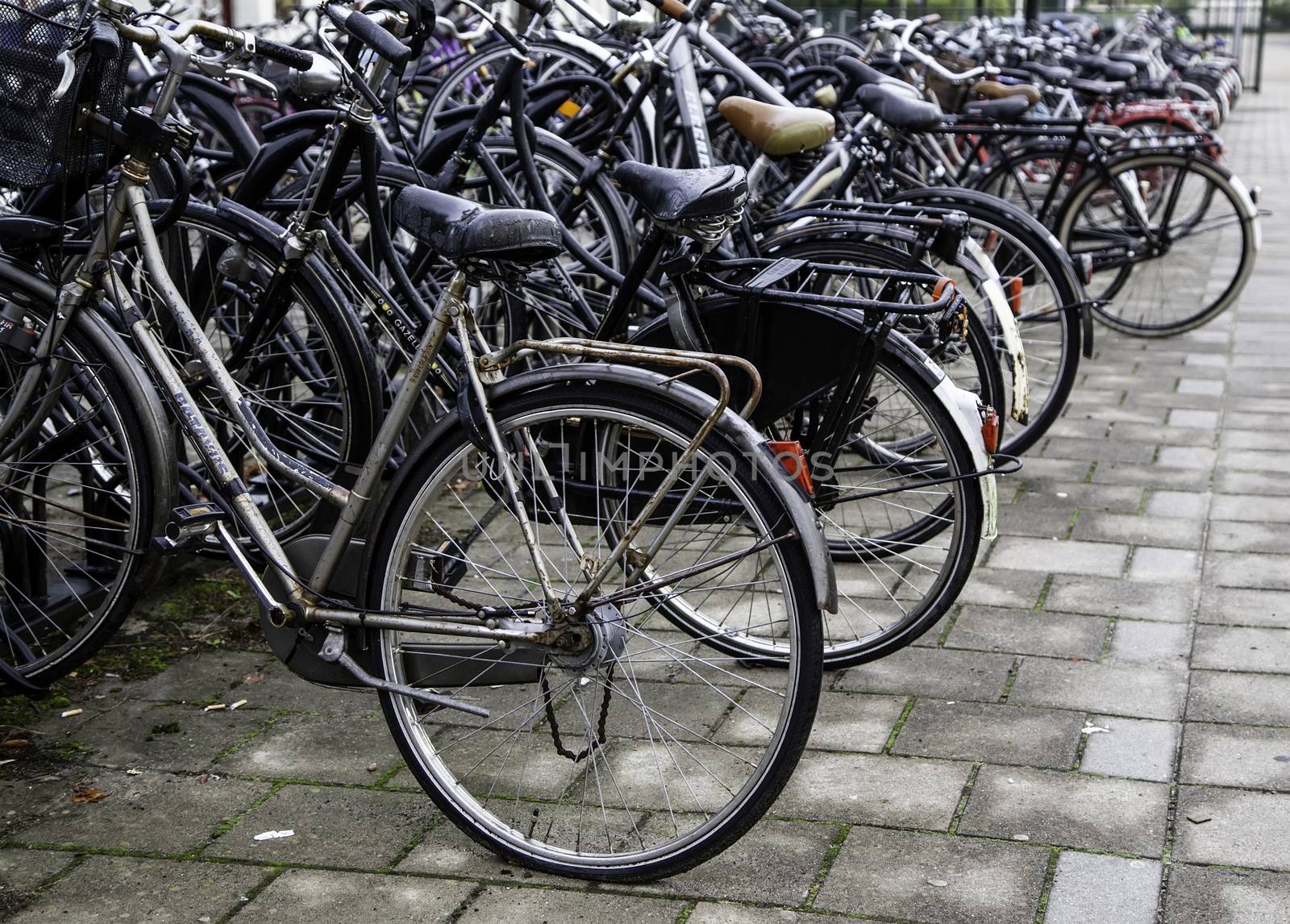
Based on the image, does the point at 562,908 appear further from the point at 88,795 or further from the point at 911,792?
the point at 88,795

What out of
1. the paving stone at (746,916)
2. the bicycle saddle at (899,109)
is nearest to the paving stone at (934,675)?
the paving stone at (746,916)

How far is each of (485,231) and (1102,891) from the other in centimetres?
149

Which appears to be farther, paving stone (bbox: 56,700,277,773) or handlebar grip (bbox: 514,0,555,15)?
handlebar grip (bbox: 514,0,555,15)

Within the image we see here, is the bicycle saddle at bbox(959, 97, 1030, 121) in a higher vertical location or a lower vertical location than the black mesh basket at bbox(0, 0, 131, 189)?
lower

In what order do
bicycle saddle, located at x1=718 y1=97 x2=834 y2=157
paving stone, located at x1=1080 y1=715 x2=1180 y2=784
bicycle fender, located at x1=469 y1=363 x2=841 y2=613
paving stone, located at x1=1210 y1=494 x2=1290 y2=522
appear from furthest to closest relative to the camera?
1. paving stone, located at x1=1210 y1=494 x2=1290 y2=522
2. bicycle saddle, located at x1=718 y1=97 x2=834 y2=157
3. paving stone, located at x1=1080 y1=715 x2=1180 y2=784
4. bicycle fender, located at x1=469 y1=363 x2=841 y2=613

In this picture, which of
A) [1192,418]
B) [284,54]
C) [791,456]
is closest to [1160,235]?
[1192,418]

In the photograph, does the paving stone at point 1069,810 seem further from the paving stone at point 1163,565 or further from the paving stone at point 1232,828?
the paving stone at point 1163,565

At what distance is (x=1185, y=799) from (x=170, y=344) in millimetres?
2213

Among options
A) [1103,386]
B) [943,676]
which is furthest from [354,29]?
[1103,386]

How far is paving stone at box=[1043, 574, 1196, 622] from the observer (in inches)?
158

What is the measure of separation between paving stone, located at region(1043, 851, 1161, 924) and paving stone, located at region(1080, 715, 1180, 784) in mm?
373

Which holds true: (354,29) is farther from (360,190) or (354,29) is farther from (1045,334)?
(1045,334)

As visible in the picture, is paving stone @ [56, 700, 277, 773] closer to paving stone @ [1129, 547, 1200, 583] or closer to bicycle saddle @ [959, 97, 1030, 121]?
paving stone @ [1129, 547, 1200, 583]

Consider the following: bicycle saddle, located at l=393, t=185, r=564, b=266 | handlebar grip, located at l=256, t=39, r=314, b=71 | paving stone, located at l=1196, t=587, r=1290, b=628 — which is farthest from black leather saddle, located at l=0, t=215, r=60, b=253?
paving stone, located at l=1196, t=587, r=1290, b=628
